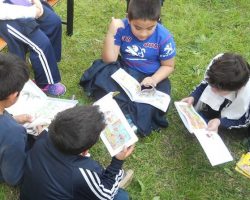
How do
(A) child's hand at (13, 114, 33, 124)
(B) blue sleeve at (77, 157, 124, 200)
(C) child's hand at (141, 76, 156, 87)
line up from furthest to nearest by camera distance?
1. (C) child's hand at (141, 76, 156, 87)
2. (A) child's hand at (13, 114, 33, 124)
3. (B) blue sleeve at (77, 157, 124, 200)

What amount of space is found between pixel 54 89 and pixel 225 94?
1.52m

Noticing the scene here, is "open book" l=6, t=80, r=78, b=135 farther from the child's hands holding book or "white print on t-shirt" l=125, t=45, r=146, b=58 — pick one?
the child's hands holding book

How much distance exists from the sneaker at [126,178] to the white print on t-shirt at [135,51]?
101 cm

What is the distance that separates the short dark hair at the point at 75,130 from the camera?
6.79 feet

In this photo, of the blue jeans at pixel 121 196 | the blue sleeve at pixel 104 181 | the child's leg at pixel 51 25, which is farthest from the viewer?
the child's leg at pixel 51 25

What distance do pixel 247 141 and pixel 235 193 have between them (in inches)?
21.0

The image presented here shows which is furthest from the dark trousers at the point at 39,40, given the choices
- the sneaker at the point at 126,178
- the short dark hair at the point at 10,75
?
the sneaker at the point at 126,178

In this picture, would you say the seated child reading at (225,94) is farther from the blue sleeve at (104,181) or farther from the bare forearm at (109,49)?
the blue sleeve at (104,181)

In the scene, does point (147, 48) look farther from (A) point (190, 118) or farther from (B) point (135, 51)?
(A) point (190, 118)

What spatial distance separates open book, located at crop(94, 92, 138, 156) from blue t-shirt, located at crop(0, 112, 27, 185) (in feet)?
2.05

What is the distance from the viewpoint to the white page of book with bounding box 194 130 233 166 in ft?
9.45

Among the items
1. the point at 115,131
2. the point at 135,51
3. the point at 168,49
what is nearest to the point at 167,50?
the point at 168,49

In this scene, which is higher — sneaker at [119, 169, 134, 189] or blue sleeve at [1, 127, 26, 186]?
blue sleeve at [1, 127, 26, 186]

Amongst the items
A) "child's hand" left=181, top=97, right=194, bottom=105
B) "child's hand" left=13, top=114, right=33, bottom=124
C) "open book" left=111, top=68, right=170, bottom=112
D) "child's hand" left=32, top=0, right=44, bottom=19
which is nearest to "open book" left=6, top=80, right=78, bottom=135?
"child's hand" left=13, top=114, right=33, bottom=124
